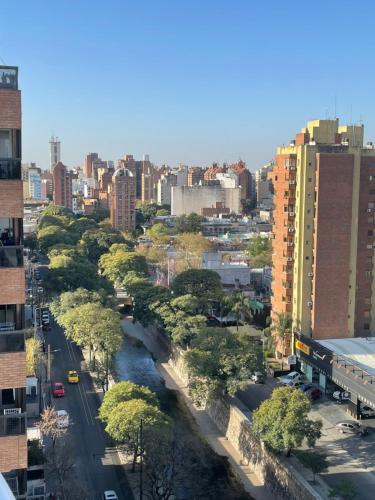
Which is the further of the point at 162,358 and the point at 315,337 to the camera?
the point at 162,358

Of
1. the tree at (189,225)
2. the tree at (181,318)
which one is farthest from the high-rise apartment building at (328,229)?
the tree at (189,225)

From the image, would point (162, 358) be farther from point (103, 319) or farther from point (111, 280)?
point (111, 280)

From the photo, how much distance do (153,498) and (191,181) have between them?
11579 centimetres

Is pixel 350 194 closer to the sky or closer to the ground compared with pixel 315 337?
closer to the sky

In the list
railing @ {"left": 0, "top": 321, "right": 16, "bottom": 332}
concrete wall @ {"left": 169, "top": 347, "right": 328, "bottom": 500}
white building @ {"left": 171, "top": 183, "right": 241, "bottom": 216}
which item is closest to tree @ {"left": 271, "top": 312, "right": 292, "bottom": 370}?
concrete wall @ {"left": 169, "top": 347, "right": 328, "bottom": 500}

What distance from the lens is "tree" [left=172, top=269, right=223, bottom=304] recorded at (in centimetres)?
3925

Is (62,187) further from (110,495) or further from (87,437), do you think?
(110,495)

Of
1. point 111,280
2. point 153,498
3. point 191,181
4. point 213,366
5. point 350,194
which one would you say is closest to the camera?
point 153,498

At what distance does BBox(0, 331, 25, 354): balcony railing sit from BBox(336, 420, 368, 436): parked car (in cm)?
1768

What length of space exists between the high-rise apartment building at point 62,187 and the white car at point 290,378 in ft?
281

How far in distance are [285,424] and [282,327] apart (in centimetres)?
1143

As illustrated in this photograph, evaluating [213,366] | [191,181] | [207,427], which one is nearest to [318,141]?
[213,366]

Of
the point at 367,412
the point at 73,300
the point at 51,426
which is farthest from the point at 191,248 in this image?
the point at 51,426

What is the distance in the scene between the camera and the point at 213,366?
25453 mm
